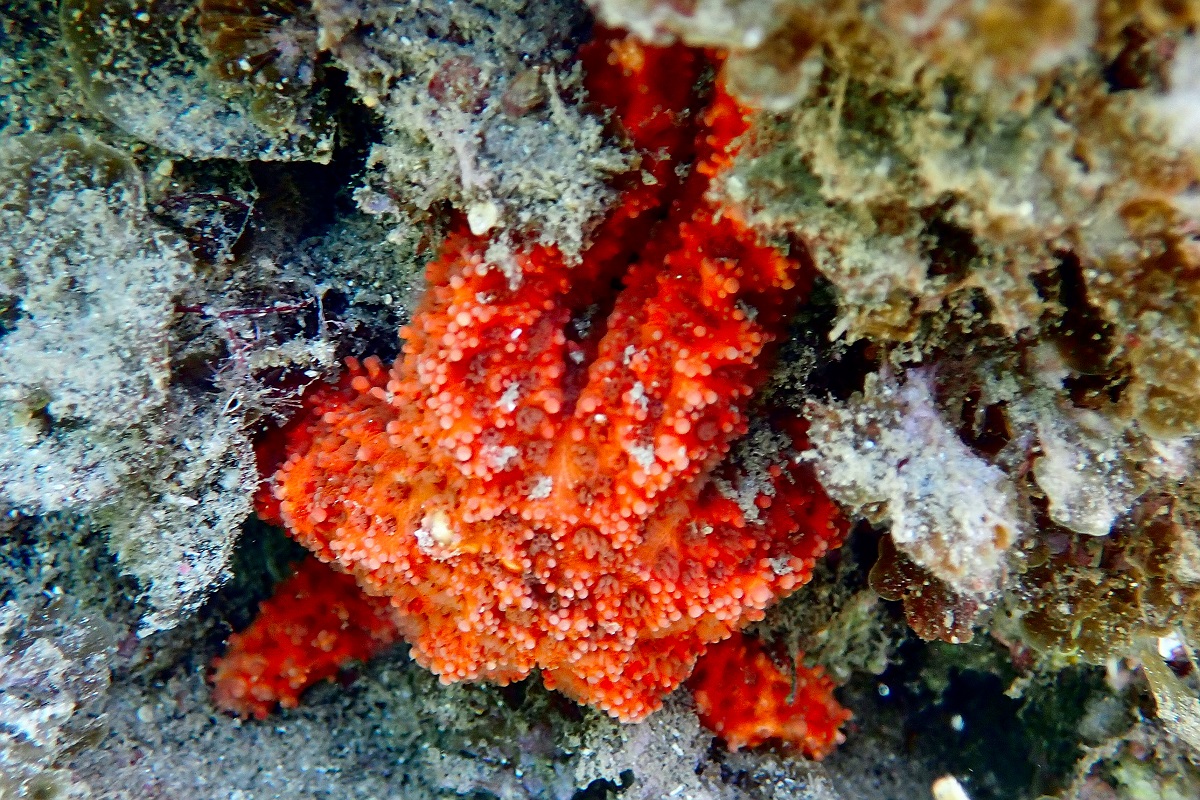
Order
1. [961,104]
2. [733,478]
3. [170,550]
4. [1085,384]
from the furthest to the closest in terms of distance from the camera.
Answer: [170,550]
[733,478]
[1085,384]
[961,104]

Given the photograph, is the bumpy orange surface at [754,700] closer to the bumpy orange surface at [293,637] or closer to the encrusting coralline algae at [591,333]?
the encrusting coralline algae at [591,333]

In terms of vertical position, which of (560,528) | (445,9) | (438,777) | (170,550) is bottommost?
(438,777)

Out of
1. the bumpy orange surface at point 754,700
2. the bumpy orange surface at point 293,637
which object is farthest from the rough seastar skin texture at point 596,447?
the bumpy orange surface at point 293,637

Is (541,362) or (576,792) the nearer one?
(541,362)

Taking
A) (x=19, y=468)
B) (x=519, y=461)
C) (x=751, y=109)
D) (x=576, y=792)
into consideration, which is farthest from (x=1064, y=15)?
(x=576, y=792)

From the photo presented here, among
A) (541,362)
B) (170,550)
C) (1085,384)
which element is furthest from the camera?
(170,550)

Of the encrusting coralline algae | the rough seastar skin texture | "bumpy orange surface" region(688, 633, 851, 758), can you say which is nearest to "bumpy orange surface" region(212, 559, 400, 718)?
the encrusting coralline algae

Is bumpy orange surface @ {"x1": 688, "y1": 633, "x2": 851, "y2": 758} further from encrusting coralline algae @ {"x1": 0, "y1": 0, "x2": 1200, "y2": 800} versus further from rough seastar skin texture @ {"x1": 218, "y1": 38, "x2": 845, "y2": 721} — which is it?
rough seastar skin texture @ {"x1": 218, "y1": 38, "x2": 845, "y2": 721}

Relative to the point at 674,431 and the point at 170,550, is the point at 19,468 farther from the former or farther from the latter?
the point at 674,431
